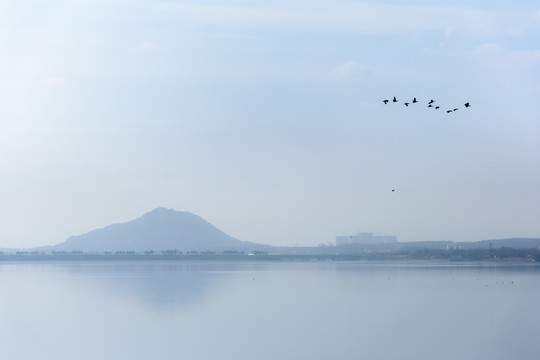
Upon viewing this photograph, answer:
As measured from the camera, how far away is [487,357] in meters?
23.7

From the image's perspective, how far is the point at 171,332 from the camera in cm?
2877

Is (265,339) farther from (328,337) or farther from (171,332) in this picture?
(171,332)

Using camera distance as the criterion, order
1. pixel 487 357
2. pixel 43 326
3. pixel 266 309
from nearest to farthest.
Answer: pixel 487 357 < pixel 43 326 < pixel 266 309

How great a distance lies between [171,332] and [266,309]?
866 cm

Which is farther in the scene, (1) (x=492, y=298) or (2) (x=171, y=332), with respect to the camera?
(1) (x=492, y=298)

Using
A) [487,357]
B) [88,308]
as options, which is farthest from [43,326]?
[487,357]

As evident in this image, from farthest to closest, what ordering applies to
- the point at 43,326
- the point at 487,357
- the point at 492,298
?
the point at 492,298 < the point at 43,326 < the point at 487,357

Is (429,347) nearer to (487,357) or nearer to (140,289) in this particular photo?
(487,357)

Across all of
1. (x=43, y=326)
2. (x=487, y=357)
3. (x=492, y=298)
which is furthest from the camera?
(x=492, y=298)

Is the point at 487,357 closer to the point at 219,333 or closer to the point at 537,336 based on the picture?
the point at 537,336

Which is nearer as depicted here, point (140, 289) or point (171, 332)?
point (171, 332)

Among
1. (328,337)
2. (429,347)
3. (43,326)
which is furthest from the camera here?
(43,326)

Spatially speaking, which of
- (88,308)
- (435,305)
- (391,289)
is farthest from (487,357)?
(391,289)

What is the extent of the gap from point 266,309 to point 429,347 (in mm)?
12537
